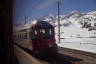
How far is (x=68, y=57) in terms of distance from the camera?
120 centimetres

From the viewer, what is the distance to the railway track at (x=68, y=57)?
101cm

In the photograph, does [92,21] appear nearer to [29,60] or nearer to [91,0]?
[91,0]

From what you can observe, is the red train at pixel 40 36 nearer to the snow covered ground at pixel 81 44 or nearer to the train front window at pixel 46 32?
the train front window at pixel 46 32

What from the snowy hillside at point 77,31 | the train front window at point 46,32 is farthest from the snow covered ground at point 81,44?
the train front window at point 46,32

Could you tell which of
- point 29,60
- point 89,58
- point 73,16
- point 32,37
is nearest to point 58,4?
point 73,16

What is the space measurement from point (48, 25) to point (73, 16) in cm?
38

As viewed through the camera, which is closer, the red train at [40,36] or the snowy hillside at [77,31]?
the snowy hillside at [77,31]

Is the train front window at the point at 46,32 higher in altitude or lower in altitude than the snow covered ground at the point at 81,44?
higher

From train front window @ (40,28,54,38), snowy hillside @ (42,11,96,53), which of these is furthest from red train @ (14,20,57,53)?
snowy hillside @ (42,11,96,53)

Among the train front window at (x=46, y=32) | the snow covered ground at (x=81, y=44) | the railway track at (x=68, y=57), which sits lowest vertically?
the railway track at (x=68, y=57)

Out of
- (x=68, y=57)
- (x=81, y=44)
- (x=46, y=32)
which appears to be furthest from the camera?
(x=46, y=32)

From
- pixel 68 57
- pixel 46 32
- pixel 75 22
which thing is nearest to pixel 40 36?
pixel 46 32

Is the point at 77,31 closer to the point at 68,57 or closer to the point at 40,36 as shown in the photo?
the point at 68,57

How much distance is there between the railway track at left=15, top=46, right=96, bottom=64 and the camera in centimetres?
101
